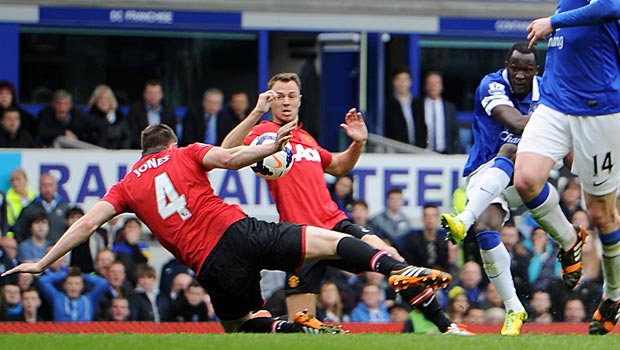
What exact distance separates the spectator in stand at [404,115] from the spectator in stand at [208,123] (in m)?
1.80

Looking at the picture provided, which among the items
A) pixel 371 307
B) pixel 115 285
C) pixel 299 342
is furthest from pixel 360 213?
pixel 299 342

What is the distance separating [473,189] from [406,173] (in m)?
5.08

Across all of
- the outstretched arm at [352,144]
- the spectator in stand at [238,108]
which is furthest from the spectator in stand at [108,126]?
the outstretched arm at [352,144]

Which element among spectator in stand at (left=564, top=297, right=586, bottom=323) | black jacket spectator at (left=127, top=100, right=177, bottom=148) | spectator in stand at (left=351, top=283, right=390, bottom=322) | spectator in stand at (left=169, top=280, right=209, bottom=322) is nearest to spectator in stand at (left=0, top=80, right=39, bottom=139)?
black jacket spectator at (left=127, top=100, right=177, bottom=148)

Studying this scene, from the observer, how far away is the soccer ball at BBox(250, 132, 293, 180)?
10.9 metres

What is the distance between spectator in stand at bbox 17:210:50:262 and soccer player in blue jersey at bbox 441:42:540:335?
5.08 metres

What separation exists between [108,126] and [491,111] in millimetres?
6341

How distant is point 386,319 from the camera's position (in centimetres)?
1509

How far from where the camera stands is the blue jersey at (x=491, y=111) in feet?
36.3

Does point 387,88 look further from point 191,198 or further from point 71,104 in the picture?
point 191,198

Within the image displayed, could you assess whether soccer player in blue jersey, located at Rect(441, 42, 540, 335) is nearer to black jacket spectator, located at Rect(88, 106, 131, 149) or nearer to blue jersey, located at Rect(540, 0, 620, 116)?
blue jersey, located at Rect(540, 0, 620, 116)

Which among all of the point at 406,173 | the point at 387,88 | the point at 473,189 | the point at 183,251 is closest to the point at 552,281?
the point at 406,173

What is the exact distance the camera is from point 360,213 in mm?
15414

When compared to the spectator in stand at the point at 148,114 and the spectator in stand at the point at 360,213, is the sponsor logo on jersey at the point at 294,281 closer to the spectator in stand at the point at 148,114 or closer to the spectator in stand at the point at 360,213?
the spectator in stand at the point at 360,213
